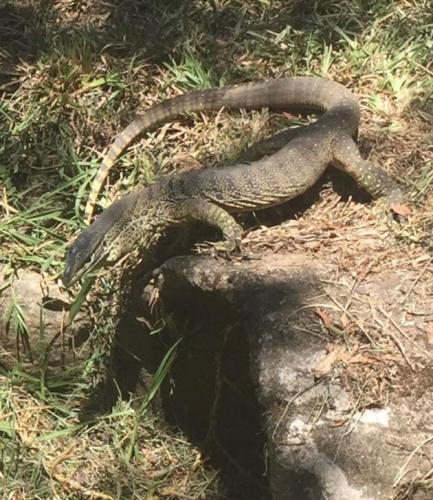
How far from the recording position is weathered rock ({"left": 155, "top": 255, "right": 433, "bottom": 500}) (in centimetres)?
324

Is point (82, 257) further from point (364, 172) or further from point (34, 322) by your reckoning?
point (364, 172)

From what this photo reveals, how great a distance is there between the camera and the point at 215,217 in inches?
177

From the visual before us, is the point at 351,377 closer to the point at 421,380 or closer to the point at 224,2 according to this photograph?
the point at 421,380

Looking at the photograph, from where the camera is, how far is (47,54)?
18.9ft

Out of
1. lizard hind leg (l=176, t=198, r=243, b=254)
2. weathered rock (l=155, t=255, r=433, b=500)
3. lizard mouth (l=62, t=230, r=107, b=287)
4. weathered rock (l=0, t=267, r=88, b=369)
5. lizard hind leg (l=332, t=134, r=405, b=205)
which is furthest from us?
weathered rock (l=0, t=267, r=88, b=369)

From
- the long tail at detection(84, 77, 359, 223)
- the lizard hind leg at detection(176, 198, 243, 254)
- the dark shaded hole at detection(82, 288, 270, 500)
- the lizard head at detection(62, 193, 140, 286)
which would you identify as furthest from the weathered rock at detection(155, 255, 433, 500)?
the long tail at detection(84, 77, 359, 223)

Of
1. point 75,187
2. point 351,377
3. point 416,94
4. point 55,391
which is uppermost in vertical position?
point 416,94

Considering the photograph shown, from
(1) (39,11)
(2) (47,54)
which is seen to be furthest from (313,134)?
(1) (39,11)

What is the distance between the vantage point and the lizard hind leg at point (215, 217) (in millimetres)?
4355

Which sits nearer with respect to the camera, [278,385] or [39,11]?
[278,385]

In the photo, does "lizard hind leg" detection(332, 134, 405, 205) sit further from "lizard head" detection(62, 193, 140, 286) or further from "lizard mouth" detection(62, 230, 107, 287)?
"lizard mouth" detection(62, 230, 107, 287)

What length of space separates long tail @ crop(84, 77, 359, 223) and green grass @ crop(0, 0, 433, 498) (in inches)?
3.5

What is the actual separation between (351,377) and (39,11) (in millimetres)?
3958

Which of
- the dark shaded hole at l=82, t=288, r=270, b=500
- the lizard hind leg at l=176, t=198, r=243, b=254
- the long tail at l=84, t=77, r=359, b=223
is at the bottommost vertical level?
the dark shaded hole at l=82, t=288, r=270, b=500
